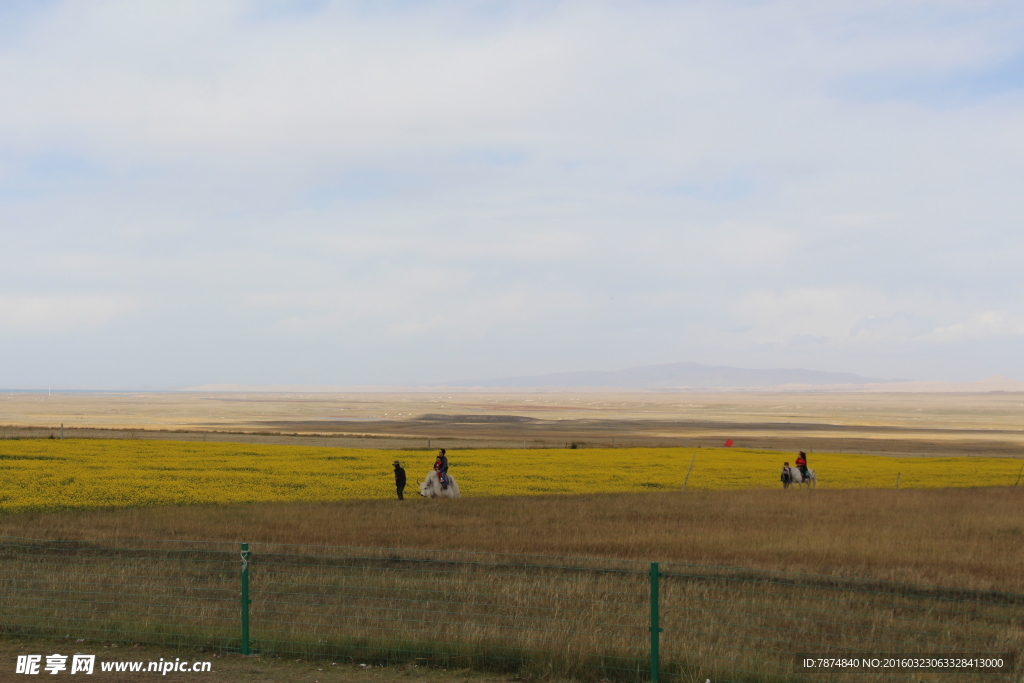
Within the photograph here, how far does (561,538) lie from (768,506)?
35.7 feet

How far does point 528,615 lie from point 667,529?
1137cm

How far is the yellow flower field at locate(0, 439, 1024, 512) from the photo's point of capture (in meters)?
33.0

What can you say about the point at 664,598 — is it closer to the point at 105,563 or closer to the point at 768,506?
the point at 105,563

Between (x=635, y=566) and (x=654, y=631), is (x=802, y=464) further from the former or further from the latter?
(x=654, y=631)

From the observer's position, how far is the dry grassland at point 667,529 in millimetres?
19094

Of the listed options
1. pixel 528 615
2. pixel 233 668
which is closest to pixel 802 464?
pixel 528 615

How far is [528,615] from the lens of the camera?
43.4 feet

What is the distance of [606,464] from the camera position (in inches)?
1982

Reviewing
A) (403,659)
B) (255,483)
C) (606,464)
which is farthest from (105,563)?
(606,464)

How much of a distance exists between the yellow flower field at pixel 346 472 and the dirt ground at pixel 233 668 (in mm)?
18814

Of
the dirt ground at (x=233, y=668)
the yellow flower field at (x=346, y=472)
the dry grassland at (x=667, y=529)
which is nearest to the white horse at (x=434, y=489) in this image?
the dry grassland at (x=667, y=529)

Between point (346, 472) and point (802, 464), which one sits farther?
point (346, 472)

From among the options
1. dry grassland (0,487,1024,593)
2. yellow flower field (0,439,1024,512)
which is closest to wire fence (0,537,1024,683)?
dry grassland (0,487,1024,593)

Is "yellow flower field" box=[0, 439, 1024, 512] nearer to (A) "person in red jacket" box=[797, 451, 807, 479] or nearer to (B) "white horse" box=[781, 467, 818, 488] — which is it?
(A) "person in red jacket" box=[797, 451, 807, 479]
